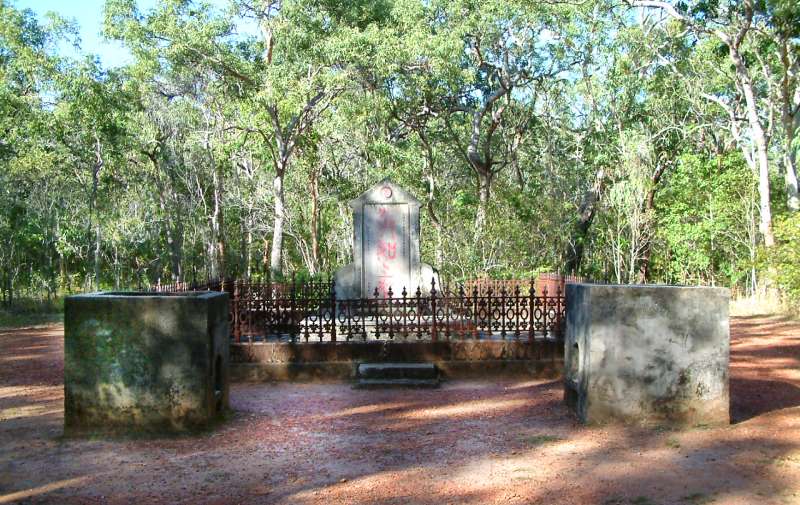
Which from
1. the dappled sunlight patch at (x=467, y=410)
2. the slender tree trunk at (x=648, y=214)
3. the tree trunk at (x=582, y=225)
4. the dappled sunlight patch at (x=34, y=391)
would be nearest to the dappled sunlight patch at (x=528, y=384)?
the dappled sunlight patch at (x=467, y=410)

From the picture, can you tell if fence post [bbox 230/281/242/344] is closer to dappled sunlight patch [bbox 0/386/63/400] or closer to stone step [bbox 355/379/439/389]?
stone step [bbox 355/379/439/389]

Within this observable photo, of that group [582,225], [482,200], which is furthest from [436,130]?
[582,225]

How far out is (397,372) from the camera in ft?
34.3

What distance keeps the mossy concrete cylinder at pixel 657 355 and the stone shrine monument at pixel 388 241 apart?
7472 mm

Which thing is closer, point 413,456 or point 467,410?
point 413,456

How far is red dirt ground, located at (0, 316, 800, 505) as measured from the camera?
550 centimetres

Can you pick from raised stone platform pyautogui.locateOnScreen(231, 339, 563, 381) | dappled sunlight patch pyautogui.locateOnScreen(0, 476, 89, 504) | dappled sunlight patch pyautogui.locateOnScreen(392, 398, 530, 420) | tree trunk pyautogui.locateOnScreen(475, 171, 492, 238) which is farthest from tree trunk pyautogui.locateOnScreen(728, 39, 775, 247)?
dappled sunlight patch pyautogui.locateOnScreen(0, 476, 89, 504)

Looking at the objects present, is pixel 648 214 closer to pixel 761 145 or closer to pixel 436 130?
pixel 761 145

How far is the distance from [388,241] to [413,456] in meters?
8.54

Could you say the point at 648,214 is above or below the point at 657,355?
above

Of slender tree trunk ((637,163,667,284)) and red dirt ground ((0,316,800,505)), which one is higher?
slender tree trunk ((637,163,667,284))

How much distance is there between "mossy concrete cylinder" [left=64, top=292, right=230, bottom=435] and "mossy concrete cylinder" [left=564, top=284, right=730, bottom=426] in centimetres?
404

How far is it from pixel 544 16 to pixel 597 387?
1729cm

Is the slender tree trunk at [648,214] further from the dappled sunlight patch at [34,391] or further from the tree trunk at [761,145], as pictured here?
the dappled sunlight patch at [34,391]
